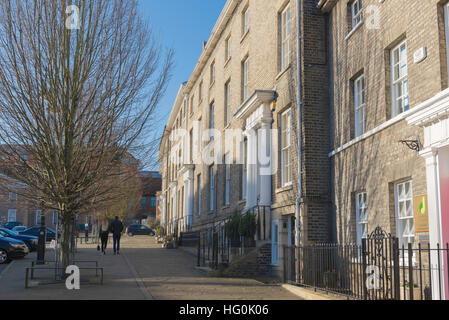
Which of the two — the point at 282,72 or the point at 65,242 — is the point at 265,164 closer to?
the point at 282,72

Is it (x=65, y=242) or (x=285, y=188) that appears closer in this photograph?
(x=65, y=242)

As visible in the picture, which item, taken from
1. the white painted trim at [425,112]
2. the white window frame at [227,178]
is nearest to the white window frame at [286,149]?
the white painted trim at [425,112]

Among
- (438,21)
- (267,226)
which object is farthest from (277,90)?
(438,21)

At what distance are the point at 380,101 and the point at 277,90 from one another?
5087 millimetres

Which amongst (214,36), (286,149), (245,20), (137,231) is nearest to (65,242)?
(286,149)

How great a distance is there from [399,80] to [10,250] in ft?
52.0

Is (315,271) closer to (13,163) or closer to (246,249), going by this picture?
(246,249)

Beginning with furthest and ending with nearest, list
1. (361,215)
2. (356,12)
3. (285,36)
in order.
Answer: (285,36), (356,12), (361,215)

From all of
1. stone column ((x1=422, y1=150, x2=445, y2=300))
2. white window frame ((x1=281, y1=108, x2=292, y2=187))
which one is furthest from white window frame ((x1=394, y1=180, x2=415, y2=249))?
white window frame ((x1=281, y1=108, x2=292, y2=187))

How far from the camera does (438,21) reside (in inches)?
365

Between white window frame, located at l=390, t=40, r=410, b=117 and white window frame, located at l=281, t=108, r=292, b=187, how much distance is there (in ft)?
14.1

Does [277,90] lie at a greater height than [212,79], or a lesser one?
Result: lesser

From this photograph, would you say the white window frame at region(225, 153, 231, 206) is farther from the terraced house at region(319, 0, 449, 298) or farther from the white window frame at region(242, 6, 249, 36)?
the terraced house at region(319, 0, 449, 298)

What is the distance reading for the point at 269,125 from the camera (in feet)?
53.3
